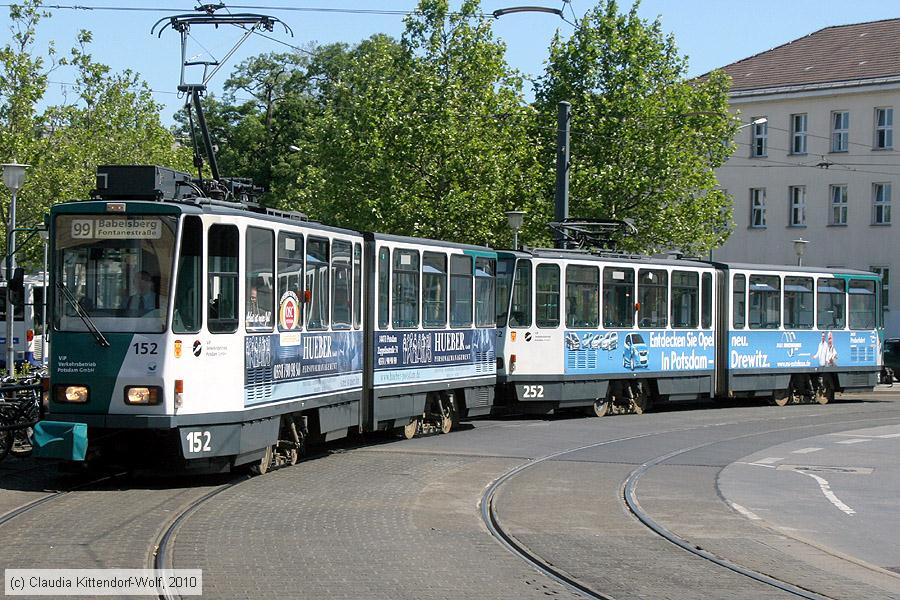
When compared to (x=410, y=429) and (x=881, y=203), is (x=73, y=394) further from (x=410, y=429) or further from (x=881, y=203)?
(x=881, y=203)

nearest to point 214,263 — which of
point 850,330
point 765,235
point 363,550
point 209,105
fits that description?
point 363,550

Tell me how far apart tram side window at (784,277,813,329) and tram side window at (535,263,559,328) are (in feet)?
26.4

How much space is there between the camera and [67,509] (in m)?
12.7

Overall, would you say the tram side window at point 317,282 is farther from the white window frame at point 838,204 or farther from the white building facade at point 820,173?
the white window frame at point 838,204

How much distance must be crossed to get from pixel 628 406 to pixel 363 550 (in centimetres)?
1759

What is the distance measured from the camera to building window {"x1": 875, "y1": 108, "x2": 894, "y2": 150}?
5903 centimetres

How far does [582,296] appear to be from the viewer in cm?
2622

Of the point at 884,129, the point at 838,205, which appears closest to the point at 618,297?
the point at 884,129

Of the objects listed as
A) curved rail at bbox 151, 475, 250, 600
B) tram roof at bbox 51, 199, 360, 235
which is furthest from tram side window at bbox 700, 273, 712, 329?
tram roof at bbox 51, 199, 360, 235

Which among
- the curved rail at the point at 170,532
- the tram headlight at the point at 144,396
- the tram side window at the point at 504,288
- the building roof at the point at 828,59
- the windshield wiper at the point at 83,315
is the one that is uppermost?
the building roof at the point at 828,59

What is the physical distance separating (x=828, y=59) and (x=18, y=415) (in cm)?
5185

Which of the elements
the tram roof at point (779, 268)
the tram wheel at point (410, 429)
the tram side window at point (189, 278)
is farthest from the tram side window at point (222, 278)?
the tram roof at point (779, 268)

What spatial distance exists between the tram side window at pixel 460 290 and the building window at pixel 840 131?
4199cm

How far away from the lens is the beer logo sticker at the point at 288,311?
16.0m
